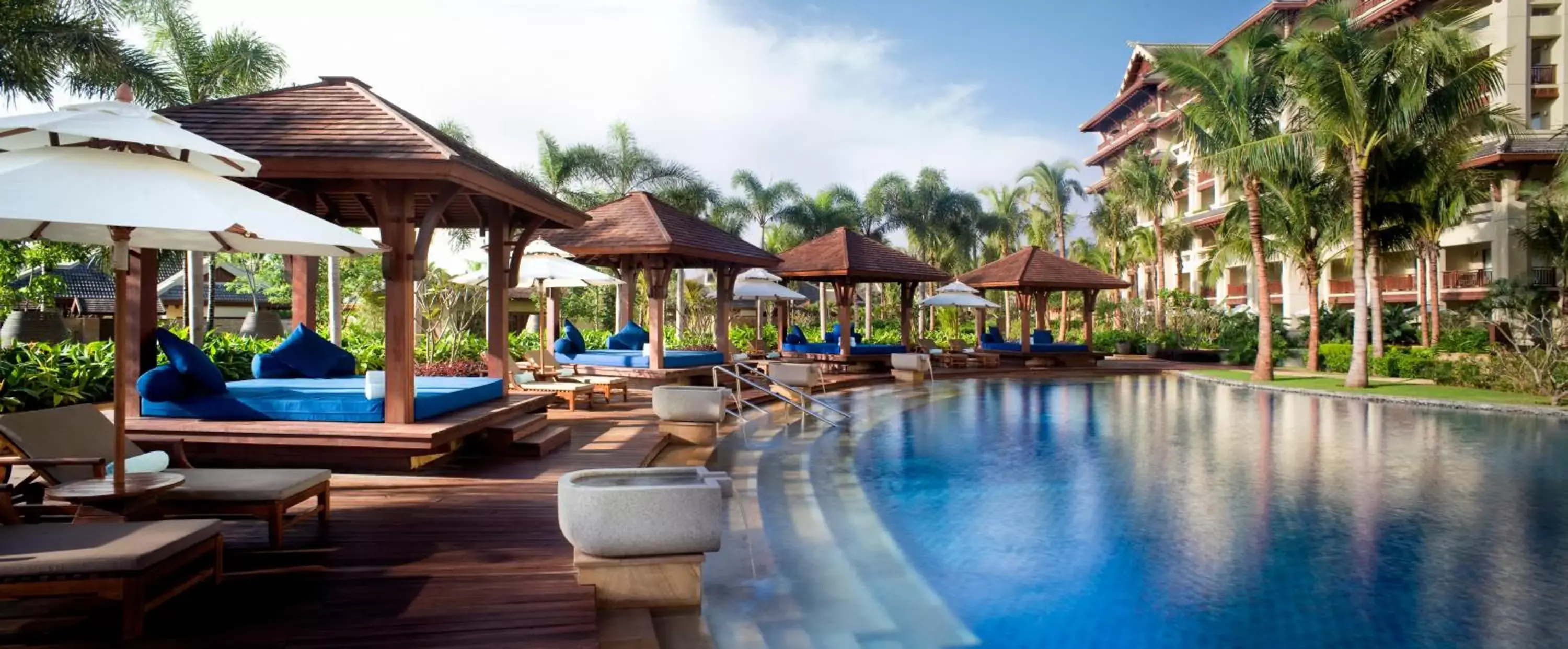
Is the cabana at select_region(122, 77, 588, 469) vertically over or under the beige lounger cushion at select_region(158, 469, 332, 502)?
over

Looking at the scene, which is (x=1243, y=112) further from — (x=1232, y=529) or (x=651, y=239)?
(x=1232, y=529)

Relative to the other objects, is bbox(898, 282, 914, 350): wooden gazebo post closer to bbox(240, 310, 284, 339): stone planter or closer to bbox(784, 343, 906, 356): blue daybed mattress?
bbox(784, 343, 906, 356): blue daybed mattress

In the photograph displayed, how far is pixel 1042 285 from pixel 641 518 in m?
22.3

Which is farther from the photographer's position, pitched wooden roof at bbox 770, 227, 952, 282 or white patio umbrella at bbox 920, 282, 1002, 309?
white patio umbrella at bbox 920, 282, 1002, 309

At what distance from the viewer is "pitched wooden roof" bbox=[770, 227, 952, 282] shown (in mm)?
20172

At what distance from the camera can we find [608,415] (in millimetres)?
10844

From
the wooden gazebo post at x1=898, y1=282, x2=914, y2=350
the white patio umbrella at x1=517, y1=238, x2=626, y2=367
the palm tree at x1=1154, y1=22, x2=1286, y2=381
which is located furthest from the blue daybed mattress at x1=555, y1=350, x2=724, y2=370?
the palm tree at x1=1154, y1=22, x2=1286, y2=381

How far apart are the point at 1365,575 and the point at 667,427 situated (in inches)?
251

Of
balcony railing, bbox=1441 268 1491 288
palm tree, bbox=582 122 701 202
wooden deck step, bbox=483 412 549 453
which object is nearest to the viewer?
wooden deck step, bbox=483 412 549 453

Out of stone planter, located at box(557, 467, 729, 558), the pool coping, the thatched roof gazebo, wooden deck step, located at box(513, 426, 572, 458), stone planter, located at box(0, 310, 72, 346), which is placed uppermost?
the thatched roof gazebo

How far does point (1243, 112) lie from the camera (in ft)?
64.9

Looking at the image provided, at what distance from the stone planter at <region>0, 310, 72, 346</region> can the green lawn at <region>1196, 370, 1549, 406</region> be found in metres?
26.9

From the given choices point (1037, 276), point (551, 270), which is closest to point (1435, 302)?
point (1037, 276)

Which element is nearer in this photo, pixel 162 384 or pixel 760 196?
pixel 162 384
